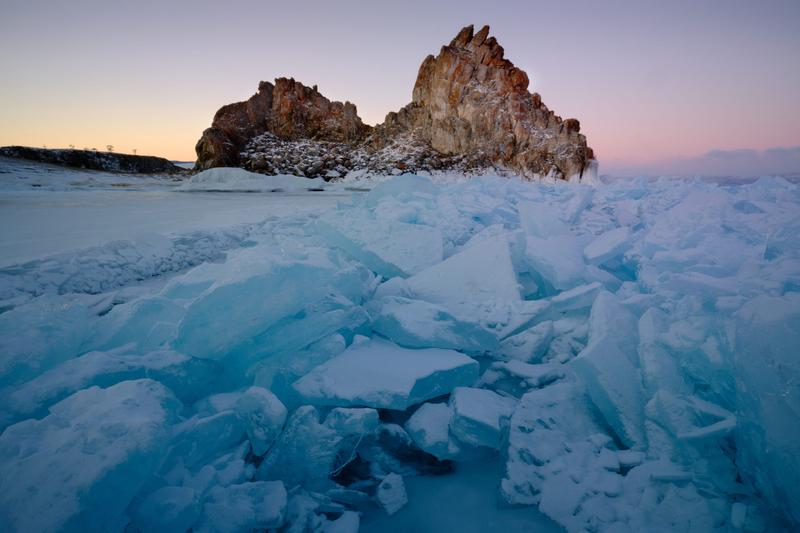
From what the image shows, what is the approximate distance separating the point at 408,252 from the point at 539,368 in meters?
1.18

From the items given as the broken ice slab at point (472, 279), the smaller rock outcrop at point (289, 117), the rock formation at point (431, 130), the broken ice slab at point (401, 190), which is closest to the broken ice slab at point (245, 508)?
the broken ice slab at point (472, 279)

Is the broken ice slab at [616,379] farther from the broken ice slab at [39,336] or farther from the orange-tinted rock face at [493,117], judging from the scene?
the orange-tinted rock face at [493,117]

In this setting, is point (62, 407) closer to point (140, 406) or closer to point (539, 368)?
point (140, 406)

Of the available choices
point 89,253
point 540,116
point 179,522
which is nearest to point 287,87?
point 540,116

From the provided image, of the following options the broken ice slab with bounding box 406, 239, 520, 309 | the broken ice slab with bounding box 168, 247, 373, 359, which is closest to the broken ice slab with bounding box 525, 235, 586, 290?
the broken ice slab with bounding box 406, 239, 520, 309

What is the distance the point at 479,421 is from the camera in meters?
1.02

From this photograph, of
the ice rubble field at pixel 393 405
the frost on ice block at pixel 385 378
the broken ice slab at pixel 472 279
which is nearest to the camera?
the ice rubble field at pixel 393 405

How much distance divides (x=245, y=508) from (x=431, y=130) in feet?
99.3

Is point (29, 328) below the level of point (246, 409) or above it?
above

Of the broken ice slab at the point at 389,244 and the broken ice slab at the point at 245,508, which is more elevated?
the broken ice slab at the point at 389,244

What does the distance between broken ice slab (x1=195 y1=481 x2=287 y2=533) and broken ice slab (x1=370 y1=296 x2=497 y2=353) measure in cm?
69

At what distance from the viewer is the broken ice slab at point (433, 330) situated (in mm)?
1393

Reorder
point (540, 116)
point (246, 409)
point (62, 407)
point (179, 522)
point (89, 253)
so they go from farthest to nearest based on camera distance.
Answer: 1. point (540, 116)
2. point (89, 253)
3. point (246, 409)
4. point (62, 407)
5. point (179, 522)

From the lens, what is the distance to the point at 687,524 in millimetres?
756
